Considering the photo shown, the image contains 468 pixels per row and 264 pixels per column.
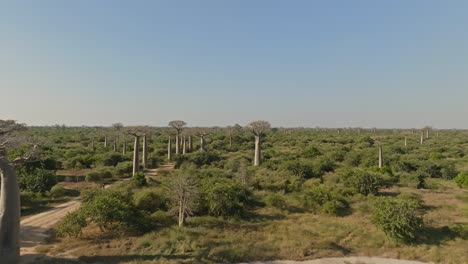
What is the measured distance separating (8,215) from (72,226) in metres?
3.00

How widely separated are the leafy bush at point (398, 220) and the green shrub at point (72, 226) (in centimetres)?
1370

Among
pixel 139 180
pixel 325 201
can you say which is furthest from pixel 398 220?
pixel 139 180

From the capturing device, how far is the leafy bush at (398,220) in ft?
48.1

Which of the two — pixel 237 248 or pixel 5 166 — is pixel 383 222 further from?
pixel 5 166

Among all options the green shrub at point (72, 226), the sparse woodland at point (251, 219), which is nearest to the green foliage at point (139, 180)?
the sparse woodland at point (251, 219)

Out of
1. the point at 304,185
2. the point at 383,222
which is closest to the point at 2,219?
the point at 383,222

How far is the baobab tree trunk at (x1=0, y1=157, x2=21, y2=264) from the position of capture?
37.2 ft

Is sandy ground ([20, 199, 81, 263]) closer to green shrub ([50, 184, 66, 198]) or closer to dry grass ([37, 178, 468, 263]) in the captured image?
dry grass ([37, 178, 468, 263])

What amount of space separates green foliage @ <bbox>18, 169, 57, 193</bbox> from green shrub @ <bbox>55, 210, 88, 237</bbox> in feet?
28.6

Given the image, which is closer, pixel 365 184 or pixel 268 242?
pixel 268 242

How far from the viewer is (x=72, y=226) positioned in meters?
14.1

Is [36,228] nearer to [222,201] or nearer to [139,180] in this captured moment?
[139,180]

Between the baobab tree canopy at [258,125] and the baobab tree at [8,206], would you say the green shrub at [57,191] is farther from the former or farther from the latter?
the baobab tree canopy at [258,125]

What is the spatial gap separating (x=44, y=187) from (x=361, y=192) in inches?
848
